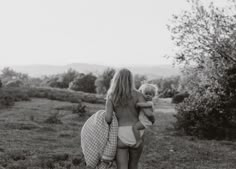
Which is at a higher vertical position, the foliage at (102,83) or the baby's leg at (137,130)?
the baby's leg at (137,130)

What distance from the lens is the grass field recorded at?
33.1 ft

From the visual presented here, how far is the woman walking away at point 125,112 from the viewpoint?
5875 mm

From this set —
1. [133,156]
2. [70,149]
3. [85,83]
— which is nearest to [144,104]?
[133,156]

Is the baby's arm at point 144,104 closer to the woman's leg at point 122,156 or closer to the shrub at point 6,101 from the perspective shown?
the woman's leg at point 122,156

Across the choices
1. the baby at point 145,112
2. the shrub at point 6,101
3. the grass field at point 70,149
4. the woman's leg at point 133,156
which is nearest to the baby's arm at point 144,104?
the baby at point 145,112

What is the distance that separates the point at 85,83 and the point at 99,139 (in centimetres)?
4758

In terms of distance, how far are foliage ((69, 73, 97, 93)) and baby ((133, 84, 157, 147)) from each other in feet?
149

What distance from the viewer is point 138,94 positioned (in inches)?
240

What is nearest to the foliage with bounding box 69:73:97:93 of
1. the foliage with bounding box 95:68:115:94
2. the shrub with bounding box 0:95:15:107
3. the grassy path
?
the foliage with bounding box 95:68:115:94

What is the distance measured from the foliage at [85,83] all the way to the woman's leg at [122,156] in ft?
150

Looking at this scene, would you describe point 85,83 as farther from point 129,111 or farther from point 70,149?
point 129,111

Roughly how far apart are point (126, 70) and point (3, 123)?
11851 millimetres

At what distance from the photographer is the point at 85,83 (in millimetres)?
53469

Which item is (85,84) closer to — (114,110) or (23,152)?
(23,152)
